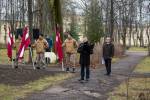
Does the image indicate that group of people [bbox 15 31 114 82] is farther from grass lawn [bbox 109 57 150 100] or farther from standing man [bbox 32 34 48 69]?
grass lawn [bbox 109 57 150 100]

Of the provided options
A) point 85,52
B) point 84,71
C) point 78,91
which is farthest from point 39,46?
point 78,91

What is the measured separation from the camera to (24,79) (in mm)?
20031

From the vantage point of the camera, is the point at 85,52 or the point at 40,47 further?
the point at 40,47

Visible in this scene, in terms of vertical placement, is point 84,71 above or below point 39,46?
below

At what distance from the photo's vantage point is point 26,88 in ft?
56.5

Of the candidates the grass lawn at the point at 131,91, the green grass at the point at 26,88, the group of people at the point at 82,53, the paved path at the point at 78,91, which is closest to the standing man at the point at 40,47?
the group of people at the point at 82,53

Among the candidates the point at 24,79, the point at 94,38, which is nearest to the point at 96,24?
the point at 94,38

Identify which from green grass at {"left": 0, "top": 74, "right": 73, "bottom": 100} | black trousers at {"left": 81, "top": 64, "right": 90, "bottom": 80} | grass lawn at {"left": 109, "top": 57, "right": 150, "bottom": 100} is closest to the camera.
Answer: grass lawn at {"left": 109, "top": 57, "right": 150, "bottom": 100}

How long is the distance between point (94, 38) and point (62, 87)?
3582cm

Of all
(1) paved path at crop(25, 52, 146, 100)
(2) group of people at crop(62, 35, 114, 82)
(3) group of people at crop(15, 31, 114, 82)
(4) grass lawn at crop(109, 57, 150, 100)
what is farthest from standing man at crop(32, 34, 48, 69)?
(4) grass lawn at crop(109, 57, 150, 100)

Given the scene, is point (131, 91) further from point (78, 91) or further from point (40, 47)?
point (40, 47)

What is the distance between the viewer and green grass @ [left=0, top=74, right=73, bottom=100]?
15117 mm

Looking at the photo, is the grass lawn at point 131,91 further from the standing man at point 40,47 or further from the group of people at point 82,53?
the standing man at point 40,47

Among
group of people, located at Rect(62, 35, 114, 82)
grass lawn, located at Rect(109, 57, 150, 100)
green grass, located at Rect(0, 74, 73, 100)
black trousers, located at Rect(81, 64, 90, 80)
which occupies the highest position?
group of people, located at Rect(62, 35, 114, 82)
